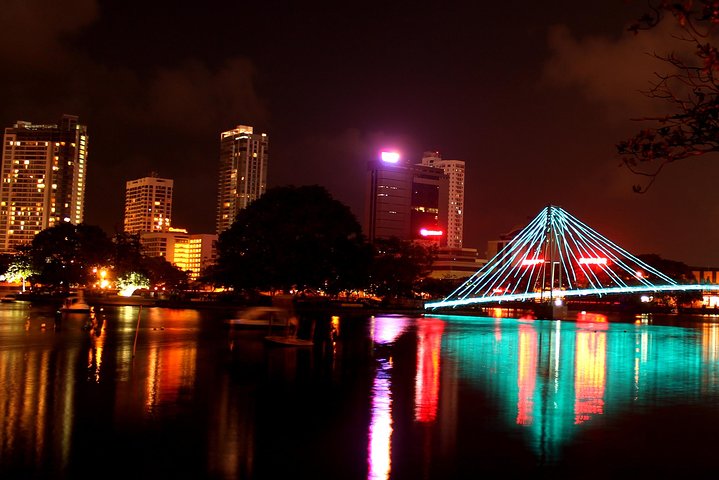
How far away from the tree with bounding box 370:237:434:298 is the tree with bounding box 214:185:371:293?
820 inches

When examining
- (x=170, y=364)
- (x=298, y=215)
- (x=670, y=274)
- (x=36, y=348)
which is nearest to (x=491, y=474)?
(x=170, y=364)

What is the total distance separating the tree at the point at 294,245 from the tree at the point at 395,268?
20.8 m

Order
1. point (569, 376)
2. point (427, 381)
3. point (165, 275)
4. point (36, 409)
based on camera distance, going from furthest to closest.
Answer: point (165, 275) < point (569, 376) < point (427, 381) < point (36, 409)

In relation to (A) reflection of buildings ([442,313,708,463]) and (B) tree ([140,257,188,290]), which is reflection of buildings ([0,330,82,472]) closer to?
(A) reflection of buildings ([442,313,708,463])

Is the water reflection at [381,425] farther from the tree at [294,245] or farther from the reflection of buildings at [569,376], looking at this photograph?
the tree at [294,245]

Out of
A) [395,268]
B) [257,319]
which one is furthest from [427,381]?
[395,268]

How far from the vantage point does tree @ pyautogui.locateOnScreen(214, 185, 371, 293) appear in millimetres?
62188

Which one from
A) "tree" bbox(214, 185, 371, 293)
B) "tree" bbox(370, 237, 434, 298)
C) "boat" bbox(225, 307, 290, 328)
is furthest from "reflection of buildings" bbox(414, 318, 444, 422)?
"tree" bbox(370, 237, 434, 298)

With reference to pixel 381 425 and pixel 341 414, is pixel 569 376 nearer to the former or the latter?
pixel 341 414

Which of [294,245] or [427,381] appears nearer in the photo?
[427,381]

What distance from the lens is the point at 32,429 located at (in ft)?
34.8

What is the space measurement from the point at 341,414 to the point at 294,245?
50055 millimetres

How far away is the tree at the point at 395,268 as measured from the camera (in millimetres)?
89188

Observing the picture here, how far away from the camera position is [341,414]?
12617mm
